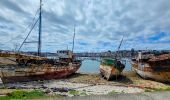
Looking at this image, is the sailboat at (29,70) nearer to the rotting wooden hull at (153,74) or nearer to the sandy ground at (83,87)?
the sandy ground at (83,87)

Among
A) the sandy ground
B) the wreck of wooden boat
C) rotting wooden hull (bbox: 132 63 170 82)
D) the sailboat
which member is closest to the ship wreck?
rotting wooden hull (bbox: 132 63 170 82)

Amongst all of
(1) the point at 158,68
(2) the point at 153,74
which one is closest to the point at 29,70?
(2) the point at 153,74

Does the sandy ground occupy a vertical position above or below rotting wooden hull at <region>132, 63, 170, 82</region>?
below

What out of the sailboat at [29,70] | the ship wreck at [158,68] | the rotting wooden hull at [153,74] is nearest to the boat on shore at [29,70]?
the sailboat at [29,70]

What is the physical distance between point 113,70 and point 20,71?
1003 cm

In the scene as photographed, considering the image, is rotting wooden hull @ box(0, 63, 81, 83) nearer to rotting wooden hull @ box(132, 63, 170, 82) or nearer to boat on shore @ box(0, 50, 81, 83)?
boat on shore @ box(0, 50, 81, 83)

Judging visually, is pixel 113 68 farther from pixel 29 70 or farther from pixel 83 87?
pixel 29 70

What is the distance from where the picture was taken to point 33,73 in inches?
934

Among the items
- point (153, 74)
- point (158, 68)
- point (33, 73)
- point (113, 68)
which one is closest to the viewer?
point (33, 73)

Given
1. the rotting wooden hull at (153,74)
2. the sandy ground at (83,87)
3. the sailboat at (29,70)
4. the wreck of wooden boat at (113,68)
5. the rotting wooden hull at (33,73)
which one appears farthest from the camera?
the wreck of wooden boat at (113,68)

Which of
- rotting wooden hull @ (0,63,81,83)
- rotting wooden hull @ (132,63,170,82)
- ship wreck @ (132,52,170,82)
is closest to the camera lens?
rotting wooden hull @ (0,63,81,83)

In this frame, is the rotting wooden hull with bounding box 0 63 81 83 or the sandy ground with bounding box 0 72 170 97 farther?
the rotting wooden hull with bounding box 0 63 81 83

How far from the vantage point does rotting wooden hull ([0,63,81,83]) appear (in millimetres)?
21766

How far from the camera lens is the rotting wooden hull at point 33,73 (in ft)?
71.4
